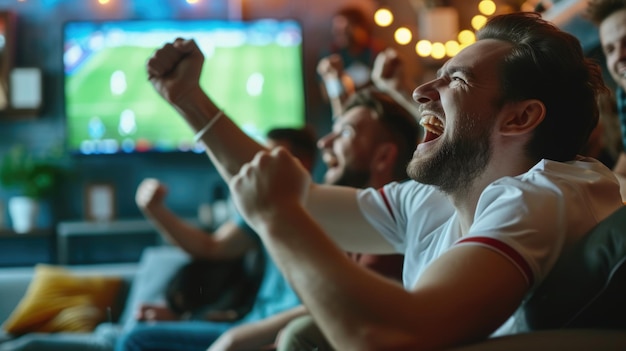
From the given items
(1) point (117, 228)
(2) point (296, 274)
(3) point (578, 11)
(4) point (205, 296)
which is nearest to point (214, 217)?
(1) point (117, 228)

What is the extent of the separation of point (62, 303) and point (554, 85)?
2993mm

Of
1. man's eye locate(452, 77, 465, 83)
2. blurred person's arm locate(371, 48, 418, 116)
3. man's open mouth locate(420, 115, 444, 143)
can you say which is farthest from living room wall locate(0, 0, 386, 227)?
man's eye locate(452, 77, 465, 83)

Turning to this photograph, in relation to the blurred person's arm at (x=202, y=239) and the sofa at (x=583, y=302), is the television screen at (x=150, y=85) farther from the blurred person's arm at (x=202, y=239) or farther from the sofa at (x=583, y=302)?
the sofa at (x=583, y=302)

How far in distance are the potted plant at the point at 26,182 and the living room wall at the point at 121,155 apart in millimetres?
188

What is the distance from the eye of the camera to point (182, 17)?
16.3ft

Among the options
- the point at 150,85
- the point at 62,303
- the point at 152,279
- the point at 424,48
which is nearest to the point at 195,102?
the point at 152,279

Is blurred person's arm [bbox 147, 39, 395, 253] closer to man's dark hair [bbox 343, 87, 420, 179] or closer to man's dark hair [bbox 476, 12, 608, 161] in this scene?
man's dark hair [bbox 476, 12, 608, 161]

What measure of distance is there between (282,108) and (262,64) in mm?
282

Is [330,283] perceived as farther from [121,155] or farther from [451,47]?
[121,155]

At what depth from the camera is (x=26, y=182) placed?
4566mm

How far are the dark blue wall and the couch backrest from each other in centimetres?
398

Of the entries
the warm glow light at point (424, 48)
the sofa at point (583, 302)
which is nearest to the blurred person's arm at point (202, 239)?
the warm glow light at point (424, 48)

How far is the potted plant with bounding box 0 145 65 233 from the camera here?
455cm

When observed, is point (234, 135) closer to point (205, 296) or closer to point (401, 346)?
point (401, 346)
